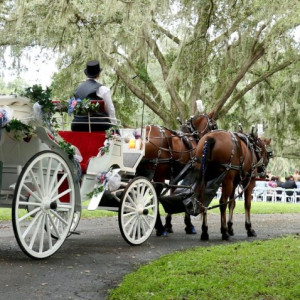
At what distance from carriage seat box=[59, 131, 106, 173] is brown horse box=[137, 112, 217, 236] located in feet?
5.70

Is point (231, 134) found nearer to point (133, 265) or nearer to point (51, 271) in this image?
point (133, 265)

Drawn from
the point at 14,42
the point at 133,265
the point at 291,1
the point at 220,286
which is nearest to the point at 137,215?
the point at 133,265

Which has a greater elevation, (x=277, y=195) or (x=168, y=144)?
(x=168, y=144)

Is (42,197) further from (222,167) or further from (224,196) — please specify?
(224,196)

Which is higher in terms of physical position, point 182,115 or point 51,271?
point 182,115

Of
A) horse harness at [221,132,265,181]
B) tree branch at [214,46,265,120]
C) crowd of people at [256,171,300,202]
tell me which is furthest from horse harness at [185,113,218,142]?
crowd of people at [256,171,300,202]

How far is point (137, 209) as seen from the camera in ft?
26.6

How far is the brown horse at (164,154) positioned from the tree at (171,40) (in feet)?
22.4

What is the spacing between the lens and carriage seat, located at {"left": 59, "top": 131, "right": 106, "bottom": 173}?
7.82 metres

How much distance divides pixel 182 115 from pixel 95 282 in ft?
48.0

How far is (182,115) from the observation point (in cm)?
2000

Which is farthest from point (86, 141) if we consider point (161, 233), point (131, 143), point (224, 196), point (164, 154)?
point (224, 196)

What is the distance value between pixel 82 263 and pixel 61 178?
3.18ft

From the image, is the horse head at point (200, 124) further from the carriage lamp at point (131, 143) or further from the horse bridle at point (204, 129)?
the carriage lamp at point (131, 143)
